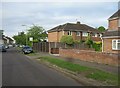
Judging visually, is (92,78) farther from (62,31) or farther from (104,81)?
(62,31)

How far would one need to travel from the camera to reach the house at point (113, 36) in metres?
34.2

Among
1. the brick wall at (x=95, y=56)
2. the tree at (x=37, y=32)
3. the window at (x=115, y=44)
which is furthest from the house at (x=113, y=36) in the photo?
the tree at (x=37, y=32)

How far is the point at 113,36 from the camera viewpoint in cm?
3441

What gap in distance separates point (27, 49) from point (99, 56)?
97.5 feet

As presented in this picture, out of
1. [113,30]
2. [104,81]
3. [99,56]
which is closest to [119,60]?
[99,56]

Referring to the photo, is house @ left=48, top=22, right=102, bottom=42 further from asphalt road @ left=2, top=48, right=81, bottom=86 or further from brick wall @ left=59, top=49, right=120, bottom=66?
asphalt road @ left=2, top=48, right=81, bottom=86

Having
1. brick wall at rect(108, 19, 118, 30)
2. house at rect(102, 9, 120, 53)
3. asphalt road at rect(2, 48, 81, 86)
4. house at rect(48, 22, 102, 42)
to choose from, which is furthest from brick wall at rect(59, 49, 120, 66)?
house at rect(48, 22, 102, 42)

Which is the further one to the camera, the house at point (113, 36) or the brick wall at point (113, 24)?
the brick wall at point (113, 24)

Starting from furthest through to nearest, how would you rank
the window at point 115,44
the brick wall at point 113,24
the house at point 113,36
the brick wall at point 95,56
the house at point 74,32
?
the house at point 74,32, the brick wall at point 113,24, the house at point 113,36, the window at point 115,44, the brick wall at point 95,56

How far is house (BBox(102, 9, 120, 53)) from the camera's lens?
1346 inches

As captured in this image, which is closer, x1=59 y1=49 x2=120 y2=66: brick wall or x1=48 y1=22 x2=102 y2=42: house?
x1=59 y1=49 x2=120 y2=66: brick wall

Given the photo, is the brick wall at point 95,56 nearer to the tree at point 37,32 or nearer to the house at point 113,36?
the house at point 113,36

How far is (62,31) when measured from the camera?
67.1 metres

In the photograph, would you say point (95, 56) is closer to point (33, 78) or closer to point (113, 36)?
point (33, 78)
